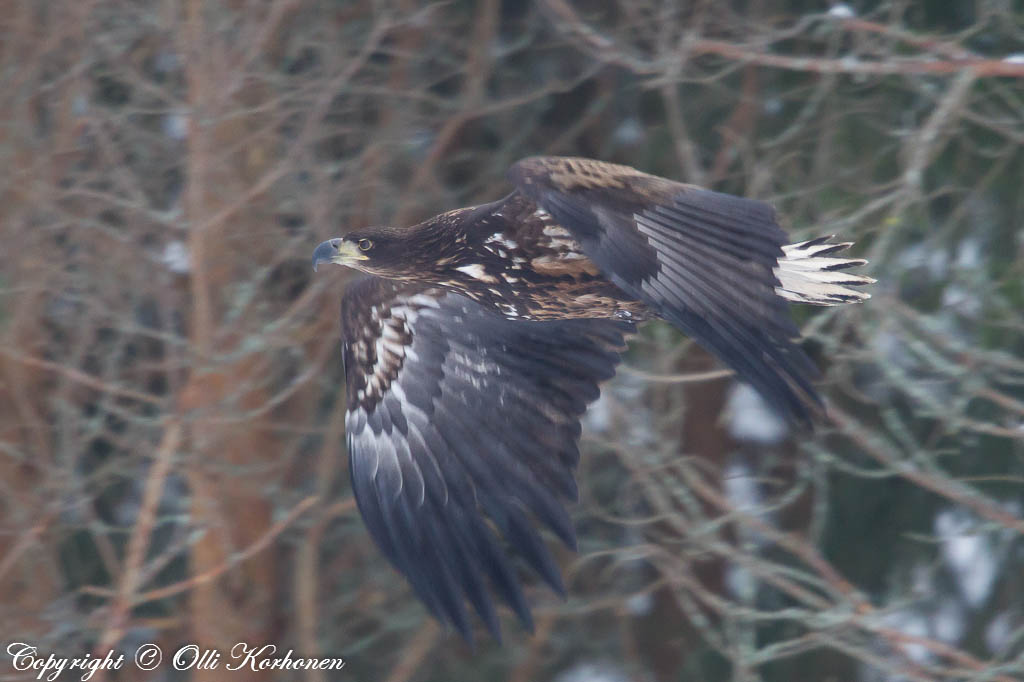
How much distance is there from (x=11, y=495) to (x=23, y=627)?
1.77ft

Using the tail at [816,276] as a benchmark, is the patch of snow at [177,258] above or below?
below

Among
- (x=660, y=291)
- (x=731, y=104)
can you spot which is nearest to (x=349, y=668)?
(x=731, y=104)

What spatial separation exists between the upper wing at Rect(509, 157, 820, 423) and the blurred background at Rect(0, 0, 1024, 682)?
2.86 feet

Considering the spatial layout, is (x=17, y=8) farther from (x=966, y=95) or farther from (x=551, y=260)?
(x=966, y=95)

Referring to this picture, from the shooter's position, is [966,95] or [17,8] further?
[17,8]

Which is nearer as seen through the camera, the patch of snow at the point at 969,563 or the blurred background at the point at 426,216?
the blurred background at the point at 426,216

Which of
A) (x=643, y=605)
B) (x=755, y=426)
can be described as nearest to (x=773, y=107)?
(x=755, y=426)

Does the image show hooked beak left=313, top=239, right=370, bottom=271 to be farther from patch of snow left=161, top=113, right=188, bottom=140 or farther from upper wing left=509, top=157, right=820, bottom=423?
patch of snow left=161, top=113, right=188, bottom=140

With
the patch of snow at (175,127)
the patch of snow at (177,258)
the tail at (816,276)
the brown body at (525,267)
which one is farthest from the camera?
the patch of snow at (175,127)

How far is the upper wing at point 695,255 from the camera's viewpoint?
12.0ft

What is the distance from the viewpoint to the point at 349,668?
6910mm

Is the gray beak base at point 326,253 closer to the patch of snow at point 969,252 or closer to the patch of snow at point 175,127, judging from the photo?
the patch of snow at point 175,127

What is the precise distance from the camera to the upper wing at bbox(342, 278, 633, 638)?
4566mm

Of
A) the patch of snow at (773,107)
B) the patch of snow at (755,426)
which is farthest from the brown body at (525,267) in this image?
the patch of snow at (773,107)
